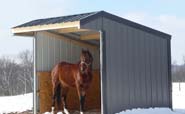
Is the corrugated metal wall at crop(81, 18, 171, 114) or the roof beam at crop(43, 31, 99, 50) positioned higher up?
the roof beam at crop(43, 31, 99, 50)

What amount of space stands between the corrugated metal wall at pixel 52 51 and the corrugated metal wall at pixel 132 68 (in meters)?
2.23

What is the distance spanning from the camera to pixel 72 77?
12852 mm

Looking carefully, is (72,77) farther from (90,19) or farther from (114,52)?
(90,19)

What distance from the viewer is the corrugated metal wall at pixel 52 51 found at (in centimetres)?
1385

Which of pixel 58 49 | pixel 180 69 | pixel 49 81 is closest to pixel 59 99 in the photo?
pixel 49 81

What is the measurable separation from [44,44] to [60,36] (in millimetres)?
620

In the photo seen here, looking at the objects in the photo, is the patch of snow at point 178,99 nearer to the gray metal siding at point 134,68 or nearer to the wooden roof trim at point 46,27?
the gray metal siding at point 134,68

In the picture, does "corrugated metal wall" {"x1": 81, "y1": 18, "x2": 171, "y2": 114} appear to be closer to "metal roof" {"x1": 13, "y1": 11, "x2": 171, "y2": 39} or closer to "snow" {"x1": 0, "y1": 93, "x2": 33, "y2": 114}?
"metal roof" {"x1": 13, "y1": 11, "x2": 171, "y2": 39}

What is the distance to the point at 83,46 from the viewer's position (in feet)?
48.5

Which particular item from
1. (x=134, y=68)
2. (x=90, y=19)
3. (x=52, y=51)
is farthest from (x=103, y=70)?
(x=52, y=51)

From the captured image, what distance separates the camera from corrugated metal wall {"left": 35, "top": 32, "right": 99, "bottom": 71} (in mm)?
13852

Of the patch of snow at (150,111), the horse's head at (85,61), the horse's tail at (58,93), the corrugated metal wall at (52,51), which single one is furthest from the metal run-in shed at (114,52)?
the horse's tail at (58,93)

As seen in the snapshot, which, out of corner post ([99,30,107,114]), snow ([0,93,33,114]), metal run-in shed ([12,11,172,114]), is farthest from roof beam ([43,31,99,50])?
snow ([0,93,33,114])

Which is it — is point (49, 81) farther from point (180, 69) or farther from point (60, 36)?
point (180, 69)
